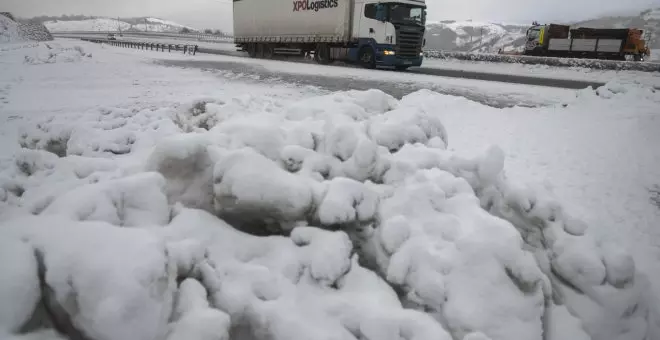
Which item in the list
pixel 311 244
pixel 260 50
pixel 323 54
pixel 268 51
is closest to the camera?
pixel 311 244

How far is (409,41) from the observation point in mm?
18344

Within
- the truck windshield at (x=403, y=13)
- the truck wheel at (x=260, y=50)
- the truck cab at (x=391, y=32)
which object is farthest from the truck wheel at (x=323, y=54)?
the truck wheel at (x=260, y=50)

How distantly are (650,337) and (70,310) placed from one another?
4087 mm

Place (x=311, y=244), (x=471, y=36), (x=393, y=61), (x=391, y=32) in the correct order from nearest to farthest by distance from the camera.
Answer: (x=311, y=244), (x=391, y=32), (x=393, y=61), (x=471, y=36)

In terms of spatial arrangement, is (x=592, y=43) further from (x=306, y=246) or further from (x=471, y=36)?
(x=471, y=36)

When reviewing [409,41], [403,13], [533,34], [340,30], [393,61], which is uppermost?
[533,34]

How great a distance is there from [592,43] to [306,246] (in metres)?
34.2

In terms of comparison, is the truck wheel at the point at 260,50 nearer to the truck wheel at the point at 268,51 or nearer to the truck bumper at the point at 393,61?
the truck wheel at the point at 268,51

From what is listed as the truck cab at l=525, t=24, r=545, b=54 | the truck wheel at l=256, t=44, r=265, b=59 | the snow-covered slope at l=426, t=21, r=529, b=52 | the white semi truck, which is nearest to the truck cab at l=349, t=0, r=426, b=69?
the white semi truck

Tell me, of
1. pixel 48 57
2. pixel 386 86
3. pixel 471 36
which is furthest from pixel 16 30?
pixel 471 36

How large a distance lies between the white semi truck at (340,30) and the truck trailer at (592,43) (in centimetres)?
1817

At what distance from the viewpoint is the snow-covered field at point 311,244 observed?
7.18 ft

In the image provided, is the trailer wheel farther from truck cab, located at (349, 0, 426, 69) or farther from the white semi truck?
truck cab, located at (349, 0, 426, 69)

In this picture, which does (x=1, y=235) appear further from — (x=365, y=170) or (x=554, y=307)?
(x=554, y=307)
